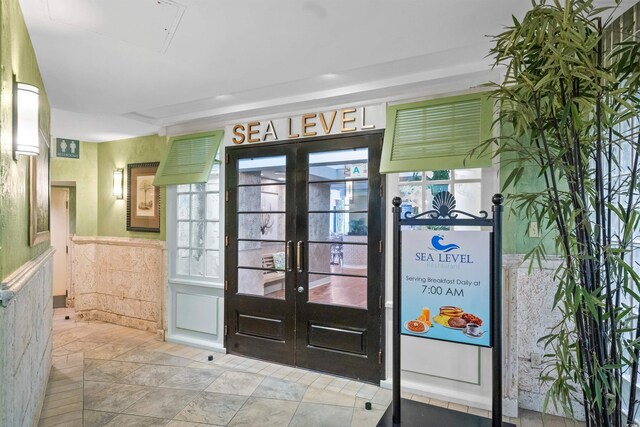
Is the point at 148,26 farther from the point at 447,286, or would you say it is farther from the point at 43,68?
the point at 447,286

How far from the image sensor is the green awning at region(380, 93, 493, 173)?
9.89ft

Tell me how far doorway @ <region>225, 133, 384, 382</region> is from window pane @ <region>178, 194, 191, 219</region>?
793mm

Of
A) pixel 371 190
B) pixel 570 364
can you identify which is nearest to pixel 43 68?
pixel 371 190

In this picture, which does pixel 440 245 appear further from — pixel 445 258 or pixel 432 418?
pixel 432 418

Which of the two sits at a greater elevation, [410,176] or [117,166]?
[117,166]

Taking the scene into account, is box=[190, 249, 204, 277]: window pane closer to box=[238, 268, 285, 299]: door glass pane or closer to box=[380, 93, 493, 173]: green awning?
box=[238, 268, 285, 299]: door glass pane

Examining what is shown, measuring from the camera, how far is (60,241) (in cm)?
649

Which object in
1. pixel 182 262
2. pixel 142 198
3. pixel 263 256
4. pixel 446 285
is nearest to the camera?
pixel 446 285

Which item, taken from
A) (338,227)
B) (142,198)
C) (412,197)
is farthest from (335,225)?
(142,198)

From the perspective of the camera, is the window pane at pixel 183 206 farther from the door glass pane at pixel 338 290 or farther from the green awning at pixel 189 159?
the door glass pane at pixel 338 290


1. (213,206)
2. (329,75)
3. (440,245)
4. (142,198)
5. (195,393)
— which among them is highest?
(329,75)

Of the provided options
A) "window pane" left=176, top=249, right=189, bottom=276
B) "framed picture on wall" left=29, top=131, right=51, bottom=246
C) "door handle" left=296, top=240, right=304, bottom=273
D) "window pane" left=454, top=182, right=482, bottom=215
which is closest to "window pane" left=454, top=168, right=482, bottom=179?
"window pane" left=454, top=182, right=482, bottom=215

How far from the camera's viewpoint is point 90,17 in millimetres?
2307

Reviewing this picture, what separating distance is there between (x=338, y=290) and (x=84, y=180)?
4.58 metres
